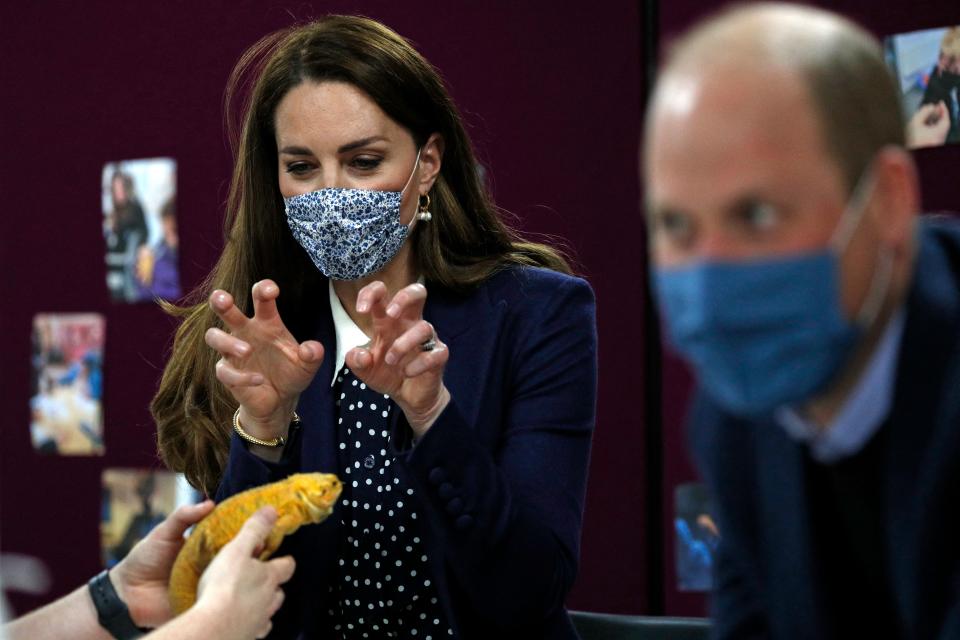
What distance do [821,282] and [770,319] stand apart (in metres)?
0.04

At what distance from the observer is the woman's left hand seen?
159 centimetres

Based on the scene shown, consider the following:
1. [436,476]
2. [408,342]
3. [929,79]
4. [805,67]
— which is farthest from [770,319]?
[929,79]

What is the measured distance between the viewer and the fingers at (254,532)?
1.45 meters

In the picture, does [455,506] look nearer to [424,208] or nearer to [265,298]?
[265,298]

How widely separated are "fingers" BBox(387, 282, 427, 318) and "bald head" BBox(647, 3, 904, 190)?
746 mm

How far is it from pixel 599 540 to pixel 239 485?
1.47m

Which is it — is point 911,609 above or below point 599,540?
above

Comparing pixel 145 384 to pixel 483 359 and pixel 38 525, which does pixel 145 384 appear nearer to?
pixel 38 525

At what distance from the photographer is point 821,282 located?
0.85 m

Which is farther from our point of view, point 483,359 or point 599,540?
point 599,540

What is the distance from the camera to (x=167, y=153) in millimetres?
3535

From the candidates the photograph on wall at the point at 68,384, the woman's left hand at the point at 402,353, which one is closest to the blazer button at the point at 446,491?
the woman's left hand at the point at 402,353

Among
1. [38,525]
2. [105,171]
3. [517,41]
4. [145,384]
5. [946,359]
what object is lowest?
[38,525]

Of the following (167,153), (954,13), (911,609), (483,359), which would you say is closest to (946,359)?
(911,609)
